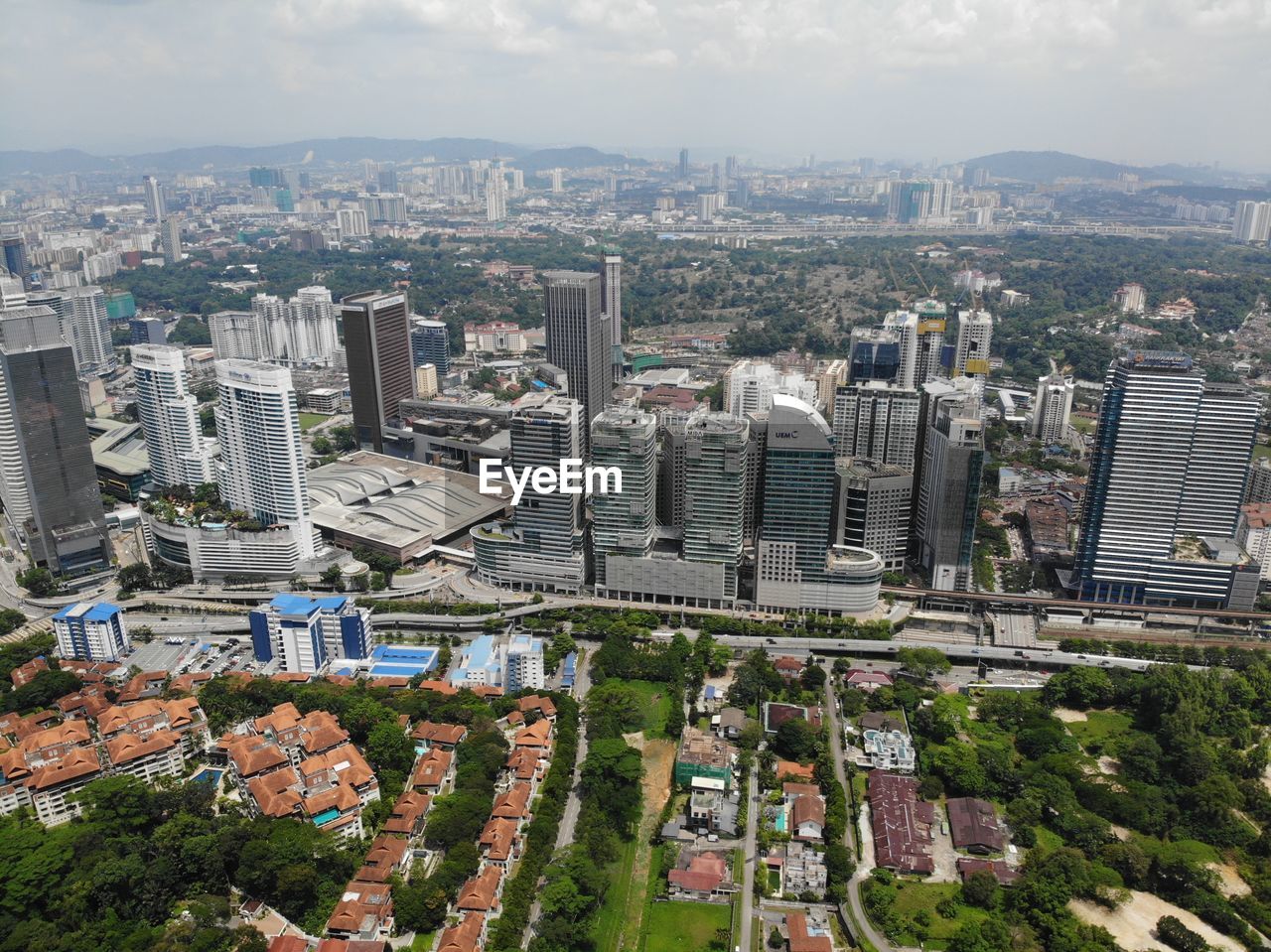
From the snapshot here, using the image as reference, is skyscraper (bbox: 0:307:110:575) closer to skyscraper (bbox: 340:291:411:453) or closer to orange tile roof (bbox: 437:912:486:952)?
skyscraper (bbox: 340:291:411:453)

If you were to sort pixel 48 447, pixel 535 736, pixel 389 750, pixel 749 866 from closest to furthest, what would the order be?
pixel 749 866 < pixel 389 750 < pixel 535 736 < pixel 48 447

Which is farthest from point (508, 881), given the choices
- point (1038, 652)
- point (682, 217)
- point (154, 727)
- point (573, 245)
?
point (682, 217)

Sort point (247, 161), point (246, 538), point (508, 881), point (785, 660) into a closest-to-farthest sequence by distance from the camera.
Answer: point (508, 881) → point (785, 660) → point (246, 538) → point (247, 161)

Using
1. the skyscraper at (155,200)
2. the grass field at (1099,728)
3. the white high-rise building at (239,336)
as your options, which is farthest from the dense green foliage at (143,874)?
the skyscraper at (155,200)

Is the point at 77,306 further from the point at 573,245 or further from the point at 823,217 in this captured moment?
the point at 823,217

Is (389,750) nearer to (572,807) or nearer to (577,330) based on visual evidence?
(572,807)

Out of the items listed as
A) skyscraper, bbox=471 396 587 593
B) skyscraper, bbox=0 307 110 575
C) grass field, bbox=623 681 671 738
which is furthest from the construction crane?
skyscraper, bbox=0 307 110 575

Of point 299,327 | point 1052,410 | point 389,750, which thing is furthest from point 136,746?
point 299,327
